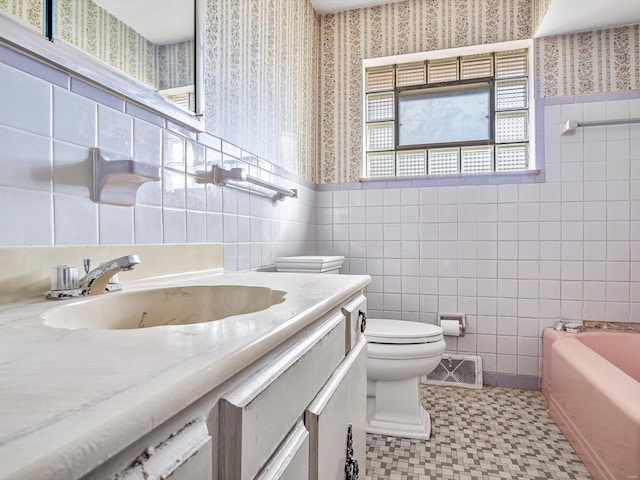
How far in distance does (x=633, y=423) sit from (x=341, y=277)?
3.14 ft


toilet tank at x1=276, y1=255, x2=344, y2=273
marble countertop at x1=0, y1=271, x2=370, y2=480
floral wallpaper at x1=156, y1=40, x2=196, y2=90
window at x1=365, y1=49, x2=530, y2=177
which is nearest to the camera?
marble countertop at x1=0, y1=271, x2=370, y2=480

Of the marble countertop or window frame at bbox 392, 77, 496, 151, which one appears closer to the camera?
the marble countertop

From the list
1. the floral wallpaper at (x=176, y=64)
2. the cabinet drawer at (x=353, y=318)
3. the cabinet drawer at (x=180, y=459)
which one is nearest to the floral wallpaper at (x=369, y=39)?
the floral wallpaper at (x=176, y=64)

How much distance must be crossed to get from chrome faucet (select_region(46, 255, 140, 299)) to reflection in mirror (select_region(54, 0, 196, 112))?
485mm

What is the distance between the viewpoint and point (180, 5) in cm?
120

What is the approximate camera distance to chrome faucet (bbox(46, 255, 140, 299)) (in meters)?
0.73

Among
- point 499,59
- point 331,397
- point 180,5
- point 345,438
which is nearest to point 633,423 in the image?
point 345,438

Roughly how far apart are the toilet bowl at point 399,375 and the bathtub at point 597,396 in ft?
1.86

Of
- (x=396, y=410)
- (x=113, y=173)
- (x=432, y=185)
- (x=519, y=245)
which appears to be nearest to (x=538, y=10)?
(x=432, y=185)

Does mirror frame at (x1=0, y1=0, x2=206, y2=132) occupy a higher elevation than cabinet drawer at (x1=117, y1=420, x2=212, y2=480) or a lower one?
higher

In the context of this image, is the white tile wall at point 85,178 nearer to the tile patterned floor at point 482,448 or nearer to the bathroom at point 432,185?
the bathroom at point 432,185

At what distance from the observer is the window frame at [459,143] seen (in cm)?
226

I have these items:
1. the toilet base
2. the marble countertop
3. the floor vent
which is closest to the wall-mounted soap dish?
the marble countertop

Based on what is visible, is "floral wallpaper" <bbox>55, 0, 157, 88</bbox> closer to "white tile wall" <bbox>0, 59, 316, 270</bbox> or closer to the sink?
"white tile wall" <bbox>0, 59, 316, 270</bbox>
